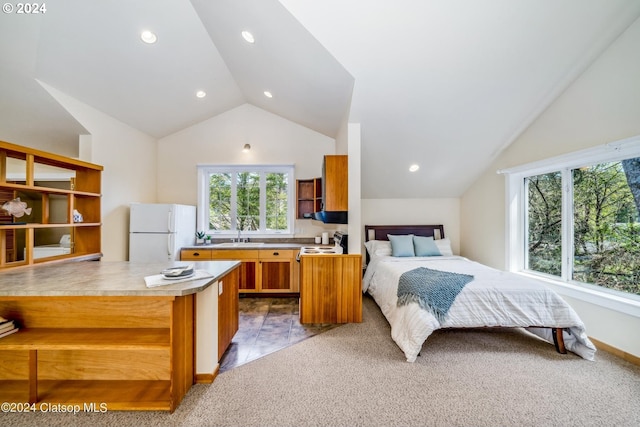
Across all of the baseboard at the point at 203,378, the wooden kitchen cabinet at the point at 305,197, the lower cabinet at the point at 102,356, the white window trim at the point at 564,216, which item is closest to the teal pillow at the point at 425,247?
the white window trim at the point at 564,216

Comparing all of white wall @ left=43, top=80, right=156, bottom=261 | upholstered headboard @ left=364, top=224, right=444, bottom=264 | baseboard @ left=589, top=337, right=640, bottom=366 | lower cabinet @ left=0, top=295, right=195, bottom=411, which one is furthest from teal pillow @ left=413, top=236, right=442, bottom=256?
white wall @ left=43, top=80, right=156, bottom=261

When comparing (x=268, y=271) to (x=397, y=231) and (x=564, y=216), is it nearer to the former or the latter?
(x=397, y=231)

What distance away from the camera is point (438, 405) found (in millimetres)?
1766

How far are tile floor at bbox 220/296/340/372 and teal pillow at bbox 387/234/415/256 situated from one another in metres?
1.60

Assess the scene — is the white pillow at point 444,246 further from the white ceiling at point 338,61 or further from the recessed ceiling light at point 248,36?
the recessed ceiling light at point 248,36

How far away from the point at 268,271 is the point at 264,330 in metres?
1.16

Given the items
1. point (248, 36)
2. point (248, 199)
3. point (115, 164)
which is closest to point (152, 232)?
point (115, 164)

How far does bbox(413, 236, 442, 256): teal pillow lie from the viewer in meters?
4.08

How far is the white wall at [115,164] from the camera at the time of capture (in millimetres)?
3225

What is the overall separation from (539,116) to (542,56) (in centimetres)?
89

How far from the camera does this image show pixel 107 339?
66.3 inches

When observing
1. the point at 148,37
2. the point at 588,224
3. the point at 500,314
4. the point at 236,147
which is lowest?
the point at 500,314

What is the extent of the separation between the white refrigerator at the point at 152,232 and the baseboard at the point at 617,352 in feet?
16.2

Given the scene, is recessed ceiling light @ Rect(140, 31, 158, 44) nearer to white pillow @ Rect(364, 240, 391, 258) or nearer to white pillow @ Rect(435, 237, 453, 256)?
white pillow @ Rect(364, 240, 391, 258)
